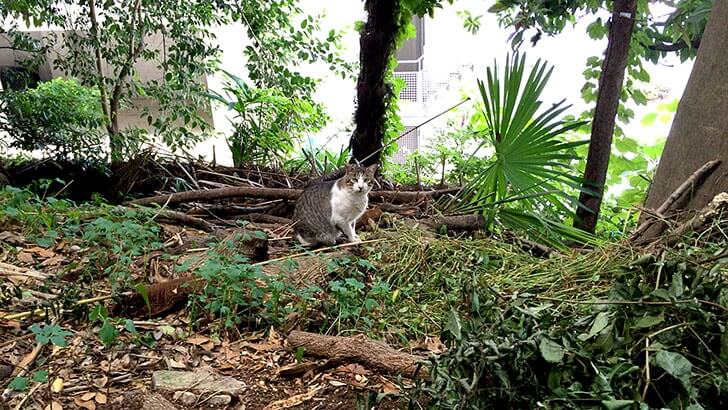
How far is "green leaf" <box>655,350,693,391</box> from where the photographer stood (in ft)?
2.75

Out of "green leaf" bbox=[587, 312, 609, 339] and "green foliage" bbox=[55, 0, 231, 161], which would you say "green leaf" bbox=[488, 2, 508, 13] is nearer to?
"green foliage" bbox=[55, 0, 231, 161]

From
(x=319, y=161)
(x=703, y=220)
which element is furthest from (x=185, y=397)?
(x=319, y=161)

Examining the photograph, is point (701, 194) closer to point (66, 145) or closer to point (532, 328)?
Result: point (532, 328)

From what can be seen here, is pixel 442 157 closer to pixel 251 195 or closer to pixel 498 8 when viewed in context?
pixel 498 8

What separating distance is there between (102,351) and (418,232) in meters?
1.47

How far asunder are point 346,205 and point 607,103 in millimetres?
1538

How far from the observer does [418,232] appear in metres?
2.64

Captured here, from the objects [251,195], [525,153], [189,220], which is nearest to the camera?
[525,153]

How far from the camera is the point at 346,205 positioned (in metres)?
3.15

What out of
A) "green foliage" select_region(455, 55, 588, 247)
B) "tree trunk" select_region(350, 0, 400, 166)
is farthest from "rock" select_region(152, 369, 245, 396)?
"tree trunk" select_region(350, 0, 400, 166)

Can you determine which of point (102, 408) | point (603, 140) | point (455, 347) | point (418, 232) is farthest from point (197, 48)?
point (455, 347)

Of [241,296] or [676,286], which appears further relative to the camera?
[241,296]

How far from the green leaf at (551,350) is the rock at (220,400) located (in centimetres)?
91

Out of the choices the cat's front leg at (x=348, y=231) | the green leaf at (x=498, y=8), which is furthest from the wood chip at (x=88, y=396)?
the green leaf at (x=498, y=8)
